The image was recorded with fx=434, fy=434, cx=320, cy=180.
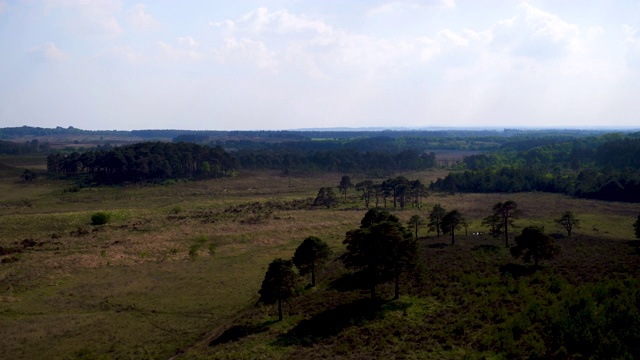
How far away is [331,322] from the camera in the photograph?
104 ft

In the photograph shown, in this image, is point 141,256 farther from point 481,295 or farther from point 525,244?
point 525,244

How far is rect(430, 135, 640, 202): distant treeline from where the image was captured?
9888 centimetres

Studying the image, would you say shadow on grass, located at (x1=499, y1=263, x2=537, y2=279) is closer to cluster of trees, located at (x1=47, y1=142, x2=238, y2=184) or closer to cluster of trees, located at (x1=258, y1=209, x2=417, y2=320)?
cluster of trees, located at (x1=258, y1=209, x2=417, y2=320)

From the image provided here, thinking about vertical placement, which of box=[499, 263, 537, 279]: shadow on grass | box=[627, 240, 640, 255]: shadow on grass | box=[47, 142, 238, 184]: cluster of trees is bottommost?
box=[627, 240, 640, 255]: shadow on grass

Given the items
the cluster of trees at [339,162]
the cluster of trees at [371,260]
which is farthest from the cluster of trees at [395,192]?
the cluster of trees at [339,162]

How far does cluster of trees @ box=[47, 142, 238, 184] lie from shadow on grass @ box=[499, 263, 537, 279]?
4223 inches

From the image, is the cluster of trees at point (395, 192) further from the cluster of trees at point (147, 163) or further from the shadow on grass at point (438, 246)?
the cluster of trees at point (147, 163)

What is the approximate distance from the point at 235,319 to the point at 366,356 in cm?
1349

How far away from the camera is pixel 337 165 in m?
170

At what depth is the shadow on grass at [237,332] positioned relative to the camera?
30.5 m

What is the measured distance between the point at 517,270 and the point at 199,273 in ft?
108

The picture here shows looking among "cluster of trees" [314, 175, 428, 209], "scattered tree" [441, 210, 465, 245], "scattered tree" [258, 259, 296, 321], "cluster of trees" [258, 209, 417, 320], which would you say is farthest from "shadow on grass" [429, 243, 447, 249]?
"cluster of trees" [314, 175, 428, 209]

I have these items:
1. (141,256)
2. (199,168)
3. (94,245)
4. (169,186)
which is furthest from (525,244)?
(199,168)

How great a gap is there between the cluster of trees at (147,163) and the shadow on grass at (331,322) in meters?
104
